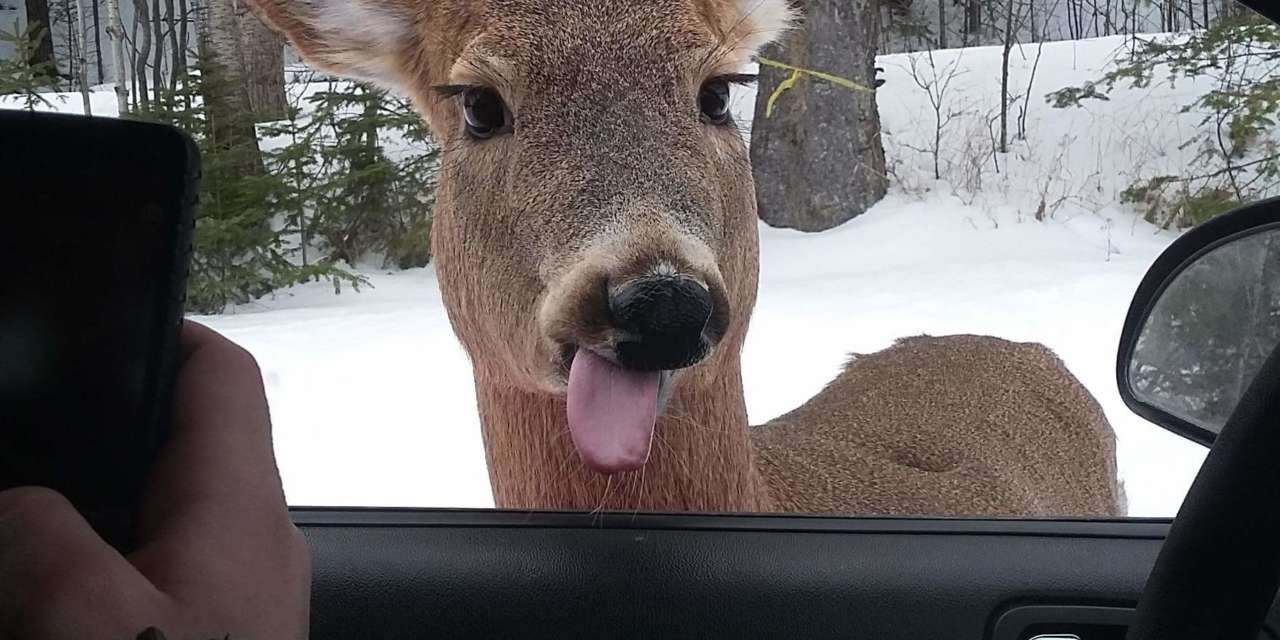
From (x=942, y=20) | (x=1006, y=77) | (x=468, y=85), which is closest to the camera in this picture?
(x=468, y=85)

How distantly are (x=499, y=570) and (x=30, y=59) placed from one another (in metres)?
1.40

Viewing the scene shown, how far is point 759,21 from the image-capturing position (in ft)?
6.46

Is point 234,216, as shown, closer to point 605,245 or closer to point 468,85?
point 468,85

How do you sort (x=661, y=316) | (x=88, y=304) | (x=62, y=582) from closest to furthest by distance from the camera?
(x=62, y=582)
(x=88, y=304)
(x=661, y=316)

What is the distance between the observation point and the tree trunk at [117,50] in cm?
239

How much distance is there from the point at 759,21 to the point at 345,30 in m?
0.66

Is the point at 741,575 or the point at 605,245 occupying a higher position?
the point at 605,245

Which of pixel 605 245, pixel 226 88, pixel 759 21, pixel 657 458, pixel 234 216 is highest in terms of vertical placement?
pixel 759 21

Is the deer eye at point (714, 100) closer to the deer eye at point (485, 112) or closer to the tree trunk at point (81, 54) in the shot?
the deer eye at point (485, 112)

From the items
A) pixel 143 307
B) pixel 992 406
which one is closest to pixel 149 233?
pixel 143 307

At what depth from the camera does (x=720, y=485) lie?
1.95m

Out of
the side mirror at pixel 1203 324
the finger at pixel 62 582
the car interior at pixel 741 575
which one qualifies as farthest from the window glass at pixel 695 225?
the finger at pixel 62 582

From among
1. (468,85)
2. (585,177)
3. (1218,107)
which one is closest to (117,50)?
(468,85)

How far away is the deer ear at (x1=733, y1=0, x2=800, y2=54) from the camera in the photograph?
194cm
